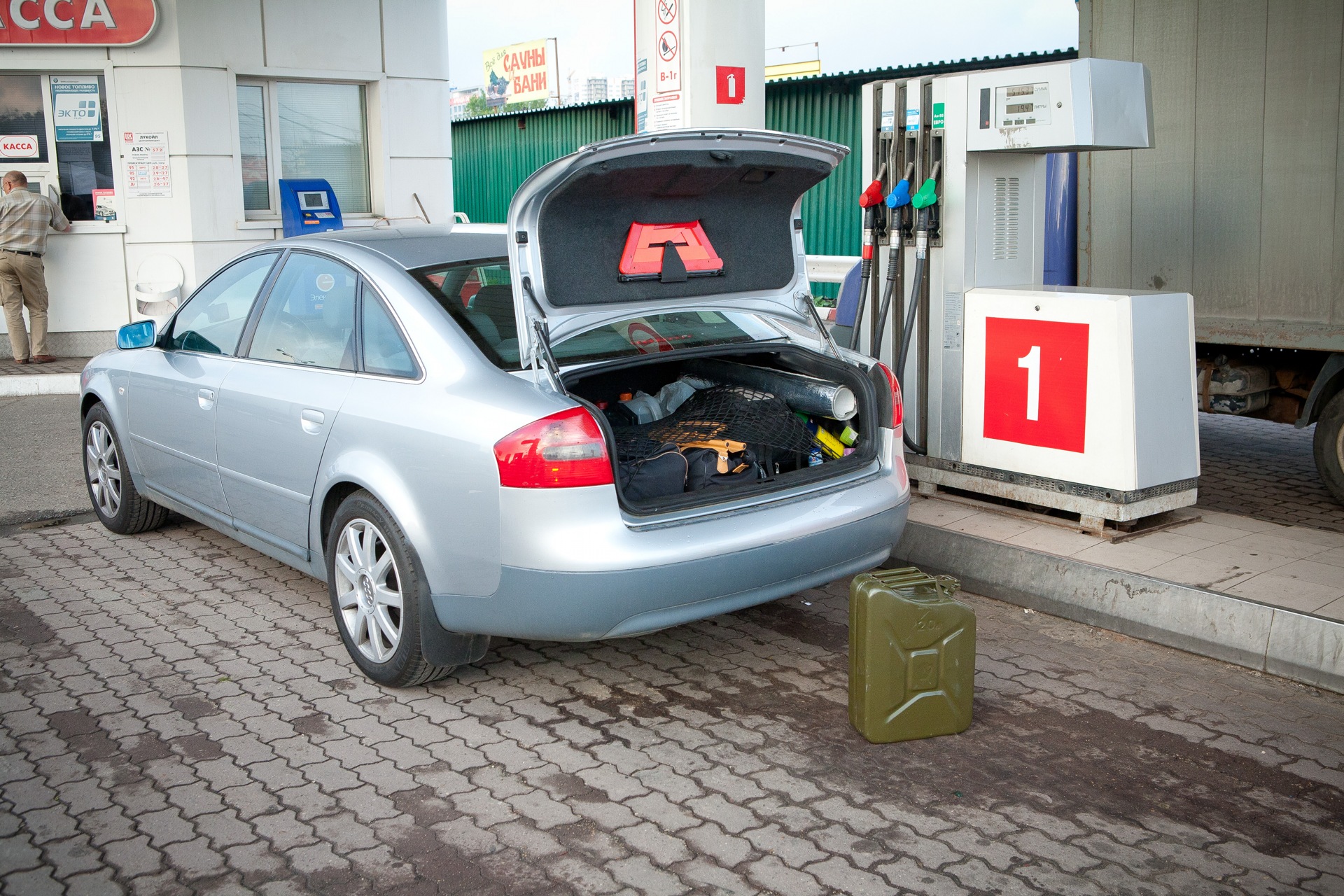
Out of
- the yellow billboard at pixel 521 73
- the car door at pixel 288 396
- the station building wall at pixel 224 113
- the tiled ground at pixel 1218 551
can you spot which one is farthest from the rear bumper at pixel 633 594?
the yellow billboard at pixel 521 73

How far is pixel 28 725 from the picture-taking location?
13.3ft

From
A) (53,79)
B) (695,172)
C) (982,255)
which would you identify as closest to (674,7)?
(982,255)

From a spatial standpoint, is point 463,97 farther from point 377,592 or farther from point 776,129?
point 377,592

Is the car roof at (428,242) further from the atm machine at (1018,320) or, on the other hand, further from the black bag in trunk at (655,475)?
the atm machine at (1018,320)

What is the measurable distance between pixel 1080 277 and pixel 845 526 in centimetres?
376

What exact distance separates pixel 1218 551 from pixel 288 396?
4120 millimetres

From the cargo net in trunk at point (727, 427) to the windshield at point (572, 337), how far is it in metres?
0.28

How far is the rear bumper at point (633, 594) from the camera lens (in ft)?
12.5

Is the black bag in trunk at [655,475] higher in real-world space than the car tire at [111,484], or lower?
higher

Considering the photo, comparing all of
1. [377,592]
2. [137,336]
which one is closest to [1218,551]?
[377,592]

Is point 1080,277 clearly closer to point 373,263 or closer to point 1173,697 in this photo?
point 1173,697

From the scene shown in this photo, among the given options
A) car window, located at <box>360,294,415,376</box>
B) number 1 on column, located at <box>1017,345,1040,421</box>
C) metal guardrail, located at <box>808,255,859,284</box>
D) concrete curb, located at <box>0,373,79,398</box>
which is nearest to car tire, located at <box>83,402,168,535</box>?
car window, located at <box>360,294,415,376</box>

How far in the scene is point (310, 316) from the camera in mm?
4879

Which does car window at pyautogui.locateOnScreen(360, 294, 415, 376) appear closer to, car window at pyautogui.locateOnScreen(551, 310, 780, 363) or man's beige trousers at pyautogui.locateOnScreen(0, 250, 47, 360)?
car window at pyautogui.locateOnScreen(551, 310, 780, 363)
